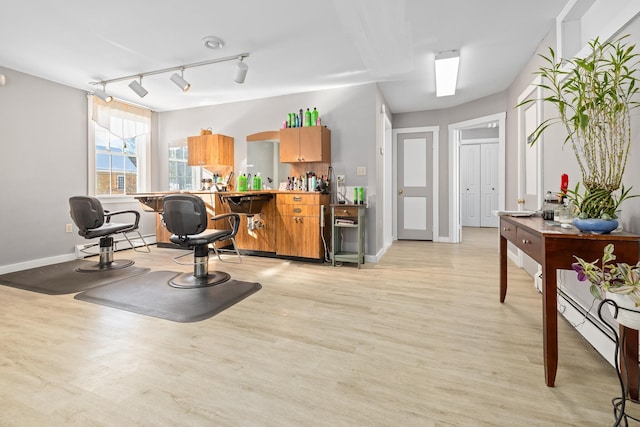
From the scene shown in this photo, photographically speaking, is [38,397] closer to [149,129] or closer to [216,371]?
[216,371]

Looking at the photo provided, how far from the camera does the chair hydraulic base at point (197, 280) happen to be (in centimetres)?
303

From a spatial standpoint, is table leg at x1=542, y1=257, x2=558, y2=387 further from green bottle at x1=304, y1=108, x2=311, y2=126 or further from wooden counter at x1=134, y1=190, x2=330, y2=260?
green bottle at x1=304, y1=108, x2=311, y2=126

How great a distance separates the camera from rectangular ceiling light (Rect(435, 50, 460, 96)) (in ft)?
10.9

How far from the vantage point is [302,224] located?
4.08 metres

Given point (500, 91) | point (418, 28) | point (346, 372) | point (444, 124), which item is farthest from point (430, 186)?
point (346, 372)

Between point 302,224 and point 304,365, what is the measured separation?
2.50 metres

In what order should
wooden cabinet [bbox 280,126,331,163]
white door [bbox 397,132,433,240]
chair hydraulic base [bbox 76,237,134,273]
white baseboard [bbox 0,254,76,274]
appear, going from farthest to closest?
white door [bbox 397,132,433,240], wooden cabinet [bbox 280,126,331,163], chair hydraulic base [bbox 76,237,134,273], white baseboard [bbox 0,254,76,274]

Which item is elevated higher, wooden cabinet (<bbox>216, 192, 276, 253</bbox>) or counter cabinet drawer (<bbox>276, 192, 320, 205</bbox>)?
counter cabinet drawer (<bbox>276, 192, 320, 205</bbox>)

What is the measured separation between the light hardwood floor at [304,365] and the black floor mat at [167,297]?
4.8 inches

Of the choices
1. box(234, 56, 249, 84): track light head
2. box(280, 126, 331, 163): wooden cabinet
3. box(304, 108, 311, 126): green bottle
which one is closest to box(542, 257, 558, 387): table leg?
box(280, 126, 331, 163): wooden cabinet

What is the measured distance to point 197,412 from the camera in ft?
4.31

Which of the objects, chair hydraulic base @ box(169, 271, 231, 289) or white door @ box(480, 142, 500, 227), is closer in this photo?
chair hydraulic base @ box(169, 271, 231, 289)

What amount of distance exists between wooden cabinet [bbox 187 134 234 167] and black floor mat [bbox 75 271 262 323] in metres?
2.25

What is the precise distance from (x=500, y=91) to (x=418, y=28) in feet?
8.45
